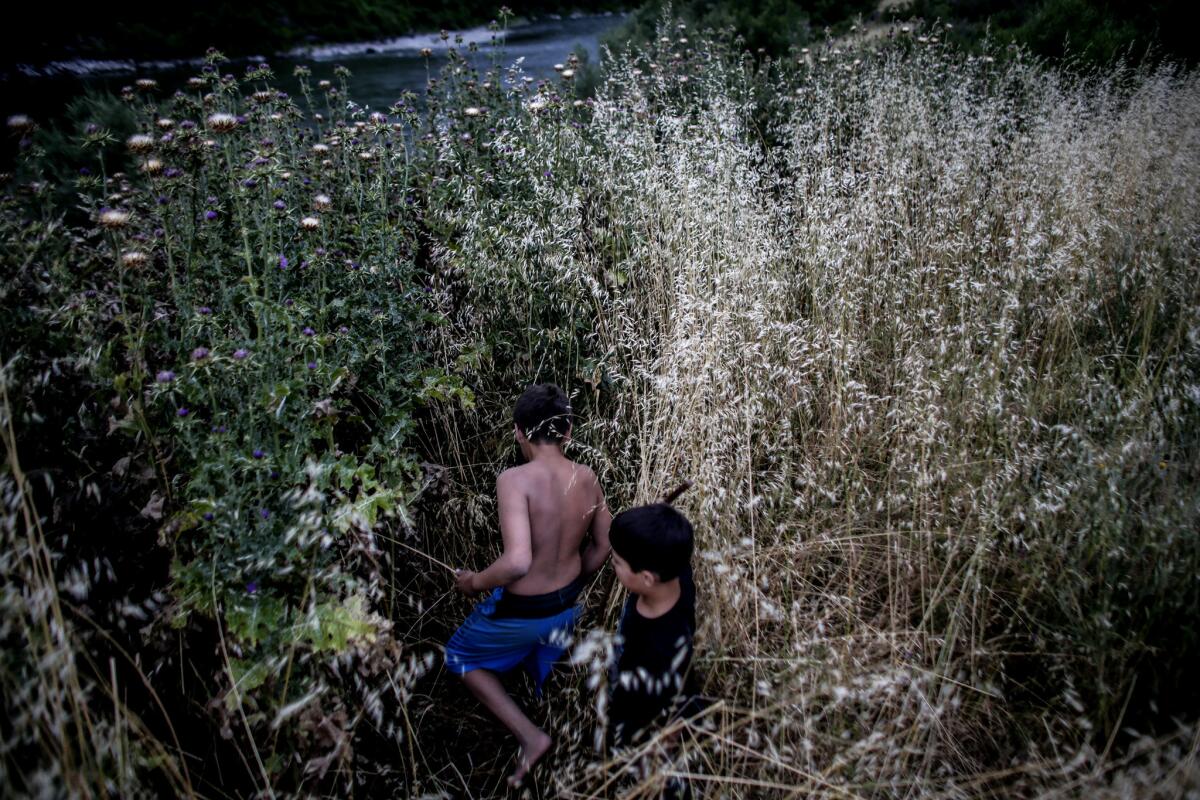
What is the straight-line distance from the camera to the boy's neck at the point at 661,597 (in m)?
1.94

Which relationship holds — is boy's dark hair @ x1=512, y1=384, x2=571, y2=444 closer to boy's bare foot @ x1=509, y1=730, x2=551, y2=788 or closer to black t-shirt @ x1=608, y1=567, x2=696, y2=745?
black t-shirt @ x1=608, y1=567, x2=696, y2=745

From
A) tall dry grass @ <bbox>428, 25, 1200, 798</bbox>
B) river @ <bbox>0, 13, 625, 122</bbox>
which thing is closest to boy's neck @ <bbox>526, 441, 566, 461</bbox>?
tall dry grass @ <bbox>428, 25, 1200, 798</bbox>

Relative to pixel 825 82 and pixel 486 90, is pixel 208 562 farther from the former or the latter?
pixel 825 82

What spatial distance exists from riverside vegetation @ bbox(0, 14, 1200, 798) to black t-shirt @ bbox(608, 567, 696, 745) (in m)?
0.12

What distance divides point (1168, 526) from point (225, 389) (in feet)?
9.36

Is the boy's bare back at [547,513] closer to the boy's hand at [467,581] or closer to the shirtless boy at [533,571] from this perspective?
the shirtless boy at [533,571]

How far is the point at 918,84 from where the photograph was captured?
5.44 metres

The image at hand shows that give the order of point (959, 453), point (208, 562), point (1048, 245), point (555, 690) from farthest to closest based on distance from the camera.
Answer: point (1048, 245) → point (959, 453) → point (555, 690) → point (208, 562)

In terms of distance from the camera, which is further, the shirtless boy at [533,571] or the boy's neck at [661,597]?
the shirtless boy at [533,571]

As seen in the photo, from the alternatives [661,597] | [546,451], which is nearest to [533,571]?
[546,451]

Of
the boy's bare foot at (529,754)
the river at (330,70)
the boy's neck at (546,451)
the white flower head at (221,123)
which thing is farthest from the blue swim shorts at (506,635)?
the river at (330,70)

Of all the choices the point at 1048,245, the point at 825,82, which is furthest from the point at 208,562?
the point at 825,82

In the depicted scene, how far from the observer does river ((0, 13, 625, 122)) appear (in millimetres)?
9812

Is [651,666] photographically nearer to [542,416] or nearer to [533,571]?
[533,571]
